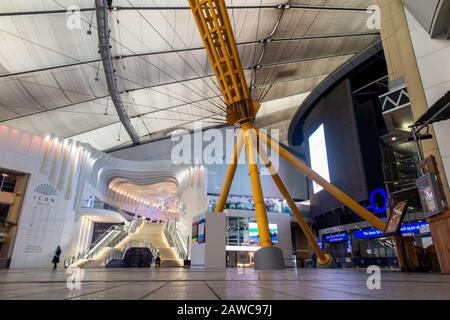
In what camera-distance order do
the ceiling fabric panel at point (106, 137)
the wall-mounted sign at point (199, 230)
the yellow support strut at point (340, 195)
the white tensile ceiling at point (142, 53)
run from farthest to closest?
the ceiling fabric panel at point (106, 137) < the white tensile ceiling at point (142, 53) < the wall-mounted sign at point (199, 230) < the yellow support strut at point (340, 195)

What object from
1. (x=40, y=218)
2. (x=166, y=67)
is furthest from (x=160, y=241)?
(x=166, y=67)

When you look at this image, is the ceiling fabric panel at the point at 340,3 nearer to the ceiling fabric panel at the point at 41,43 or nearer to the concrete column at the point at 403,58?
the concrete column at the point at 403,58

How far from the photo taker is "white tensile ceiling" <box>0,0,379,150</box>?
52.2 feet

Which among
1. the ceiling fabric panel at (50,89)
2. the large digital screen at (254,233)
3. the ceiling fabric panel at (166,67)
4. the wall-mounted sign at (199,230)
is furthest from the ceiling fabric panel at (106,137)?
the wall-mounted sign at (199,230)

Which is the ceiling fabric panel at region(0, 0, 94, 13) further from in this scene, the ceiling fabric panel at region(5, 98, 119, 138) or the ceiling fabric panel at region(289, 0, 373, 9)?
the ceiling fabric panel at region(289, 0, 373, 9)

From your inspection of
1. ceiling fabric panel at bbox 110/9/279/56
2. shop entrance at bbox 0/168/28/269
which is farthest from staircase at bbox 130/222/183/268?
ceiling fabric panel at bbox 110/9/279/56

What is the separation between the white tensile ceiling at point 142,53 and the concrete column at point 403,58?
27.8 ft

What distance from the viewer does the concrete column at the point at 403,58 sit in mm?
8102

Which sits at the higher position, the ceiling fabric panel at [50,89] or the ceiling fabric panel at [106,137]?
the ceiling fabric panel at [106,137]

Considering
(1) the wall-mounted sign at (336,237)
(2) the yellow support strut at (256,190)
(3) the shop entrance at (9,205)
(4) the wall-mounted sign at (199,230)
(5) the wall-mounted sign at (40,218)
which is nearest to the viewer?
(2) the yellow support strut at (256,190)

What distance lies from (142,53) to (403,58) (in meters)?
15.5

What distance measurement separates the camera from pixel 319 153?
93.9 feet

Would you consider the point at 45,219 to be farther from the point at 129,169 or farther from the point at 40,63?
the point at 129,169

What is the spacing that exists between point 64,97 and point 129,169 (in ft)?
51.0
